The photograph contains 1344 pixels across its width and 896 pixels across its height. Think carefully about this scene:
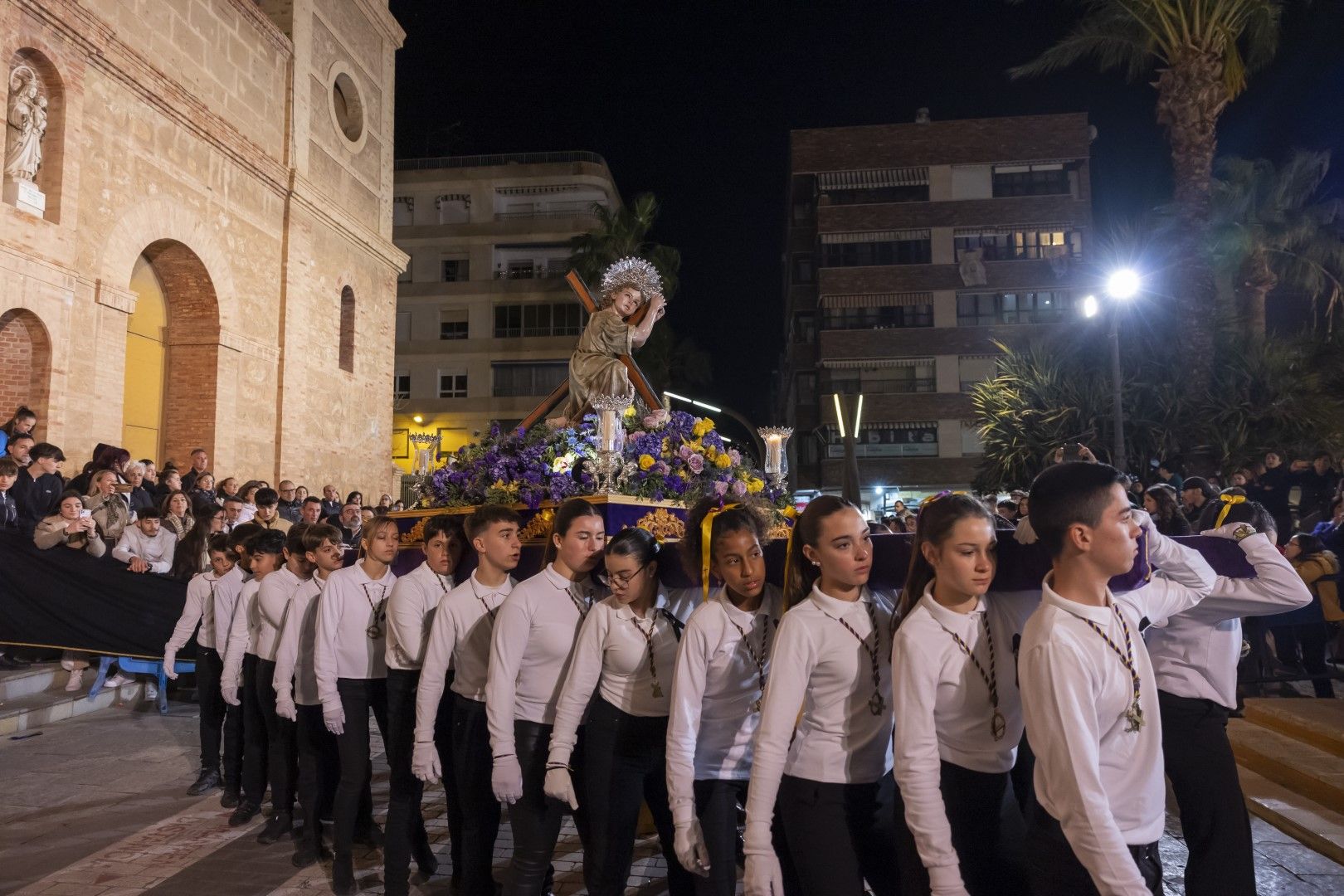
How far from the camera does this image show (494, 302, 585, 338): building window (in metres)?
43.5

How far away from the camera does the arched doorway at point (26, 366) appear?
14.2m

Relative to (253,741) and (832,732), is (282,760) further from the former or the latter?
(832,732)

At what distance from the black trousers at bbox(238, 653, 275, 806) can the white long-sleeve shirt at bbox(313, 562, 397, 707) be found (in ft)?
4.79

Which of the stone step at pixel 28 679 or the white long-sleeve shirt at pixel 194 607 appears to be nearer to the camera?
the white long-sleeve shirt at pixel 194 607

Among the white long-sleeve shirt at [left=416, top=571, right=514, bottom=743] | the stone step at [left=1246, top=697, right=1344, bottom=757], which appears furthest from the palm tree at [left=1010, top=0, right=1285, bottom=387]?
the white long-sleeve shirt at [left=416, top=571, right=514, bottom=743]

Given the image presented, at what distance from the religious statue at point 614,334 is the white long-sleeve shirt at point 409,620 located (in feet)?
7.80

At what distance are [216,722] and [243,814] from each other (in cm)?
122

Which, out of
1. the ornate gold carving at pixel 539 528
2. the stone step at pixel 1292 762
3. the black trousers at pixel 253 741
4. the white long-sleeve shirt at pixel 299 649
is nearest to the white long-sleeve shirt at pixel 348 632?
the white long-sleeve shirt at pixel 299 649

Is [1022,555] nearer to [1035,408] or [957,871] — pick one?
[957,871]

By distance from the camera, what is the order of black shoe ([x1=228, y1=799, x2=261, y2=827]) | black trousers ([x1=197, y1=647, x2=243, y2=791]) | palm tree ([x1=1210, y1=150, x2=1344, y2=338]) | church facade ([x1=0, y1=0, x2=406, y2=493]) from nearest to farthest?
black shoe ([x1=228, y1=799, x2=261, y2=827]) → black trousers ([x1=197, y1=647, x2=243, y2=791]) → church facade ([x1=0, y1=0, x2=406, y2=493]) → palm tree ([x1=1210, y1=150, x2=1344, y2=338])

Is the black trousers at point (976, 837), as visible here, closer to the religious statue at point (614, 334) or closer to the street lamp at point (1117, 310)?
the religious statue at point (614, 334)

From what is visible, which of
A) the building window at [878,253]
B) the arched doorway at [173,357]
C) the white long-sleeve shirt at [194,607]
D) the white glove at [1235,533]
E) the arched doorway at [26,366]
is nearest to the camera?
the white glove at [1235,533]

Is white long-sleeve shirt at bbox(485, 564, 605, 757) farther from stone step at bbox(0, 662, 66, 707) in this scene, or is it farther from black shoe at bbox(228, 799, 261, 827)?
stone step at bbox(0, 662, 66, 707)

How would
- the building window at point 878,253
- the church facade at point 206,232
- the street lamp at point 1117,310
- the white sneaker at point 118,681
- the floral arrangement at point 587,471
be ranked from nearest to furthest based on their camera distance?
1. the floral arrangement at point 587,471
2. the white sneaker at point 118,681
3. the church facade at point 206,232
4. the street lamp at point 1117,310
5. the building window at point 878,253
